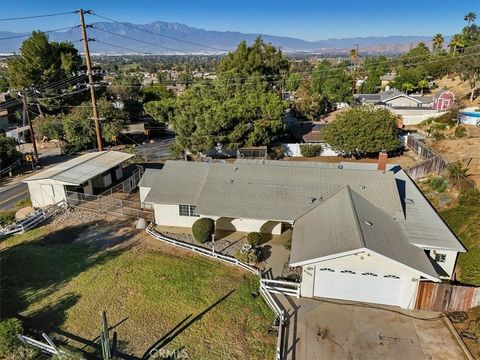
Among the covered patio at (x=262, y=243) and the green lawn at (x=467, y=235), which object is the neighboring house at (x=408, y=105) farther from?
the covered patio at (x=262, y=243)

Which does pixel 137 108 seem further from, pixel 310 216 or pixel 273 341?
pixel 273 341

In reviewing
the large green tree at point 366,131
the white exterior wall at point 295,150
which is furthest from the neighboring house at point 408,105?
the white exterior wall at point 295,150

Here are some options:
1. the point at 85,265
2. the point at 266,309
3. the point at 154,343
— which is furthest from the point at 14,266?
the point at 266,309

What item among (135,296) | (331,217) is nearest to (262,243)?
(331,217)

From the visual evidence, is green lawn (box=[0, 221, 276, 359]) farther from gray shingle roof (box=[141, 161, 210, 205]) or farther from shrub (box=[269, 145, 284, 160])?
shrub (box=[269, 145, 284, 160])

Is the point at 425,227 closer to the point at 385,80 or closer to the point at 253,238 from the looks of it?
the point at 253,238

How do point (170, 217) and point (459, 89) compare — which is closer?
point (170, 217)
